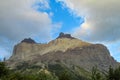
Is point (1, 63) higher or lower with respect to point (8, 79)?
higher

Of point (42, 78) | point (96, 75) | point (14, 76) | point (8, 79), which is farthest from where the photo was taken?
point (42, 78)

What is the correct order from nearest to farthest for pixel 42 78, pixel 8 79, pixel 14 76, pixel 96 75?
pixel 96 75, pixel 8 79, pixel 14 76, pixel 42 78

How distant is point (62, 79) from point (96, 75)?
17357 mm

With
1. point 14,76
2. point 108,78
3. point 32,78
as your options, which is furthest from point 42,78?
point 108,78

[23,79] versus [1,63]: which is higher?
[1,63]

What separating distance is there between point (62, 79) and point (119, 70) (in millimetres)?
28830

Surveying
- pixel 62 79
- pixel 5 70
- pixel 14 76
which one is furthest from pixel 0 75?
pixel 62 79

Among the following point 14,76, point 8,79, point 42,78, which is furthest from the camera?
point 42,78

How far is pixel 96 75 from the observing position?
115688mm

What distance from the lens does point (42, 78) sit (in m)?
143

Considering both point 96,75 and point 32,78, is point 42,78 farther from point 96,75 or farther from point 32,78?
point 96,75

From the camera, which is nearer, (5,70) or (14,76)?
(14,76)

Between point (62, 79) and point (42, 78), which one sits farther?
point (42, 78)

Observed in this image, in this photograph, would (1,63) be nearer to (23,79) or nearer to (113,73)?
(23,79)
